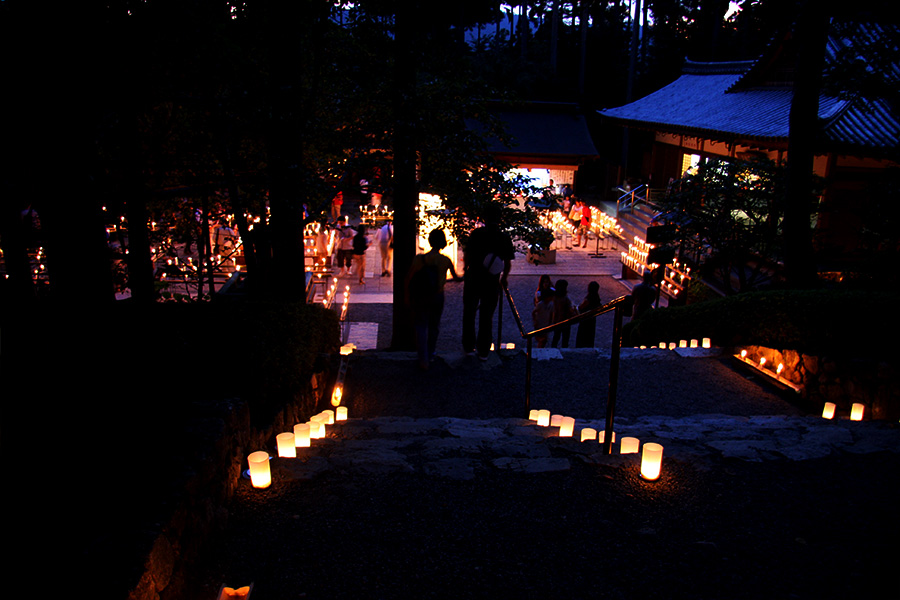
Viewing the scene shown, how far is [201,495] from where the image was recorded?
9.54 ft

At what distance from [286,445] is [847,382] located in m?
6.01

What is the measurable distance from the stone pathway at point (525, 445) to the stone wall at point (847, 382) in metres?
1.60

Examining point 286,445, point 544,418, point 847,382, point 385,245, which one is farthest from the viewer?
point 385,245

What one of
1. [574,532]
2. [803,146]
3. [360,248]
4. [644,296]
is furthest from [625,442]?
[360,248]

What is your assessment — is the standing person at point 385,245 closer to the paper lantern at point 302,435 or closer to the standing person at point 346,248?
the standing person at point 346,248

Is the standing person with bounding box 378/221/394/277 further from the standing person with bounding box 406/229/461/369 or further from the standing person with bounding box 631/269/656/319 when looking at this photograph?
the standing person with bounding box 406/229/461/369

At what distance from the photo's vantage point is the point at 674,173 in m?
23.5

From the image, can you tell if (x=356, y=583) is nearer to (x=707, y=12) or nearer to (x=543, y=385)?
(x=543, y=385)

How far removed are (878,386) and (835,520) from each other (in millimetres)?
3968

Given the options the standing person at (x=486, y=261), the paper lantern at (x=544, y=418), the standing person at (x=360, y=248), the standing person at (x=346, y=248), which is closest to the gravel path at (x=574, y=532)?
the paper lantern at (x=544, y=418)

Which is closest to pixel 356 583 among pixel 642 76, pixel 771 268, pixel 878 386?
pixel 878 386

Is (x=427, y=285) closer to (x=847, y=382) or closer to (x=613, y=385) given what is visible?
(x=613, y=385)

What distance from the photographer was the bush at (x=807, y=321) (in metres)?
6.57

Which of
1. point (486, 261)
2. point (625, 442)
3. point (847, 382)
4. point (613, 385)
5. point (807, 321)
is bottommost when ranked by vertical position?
point (847, 382)
